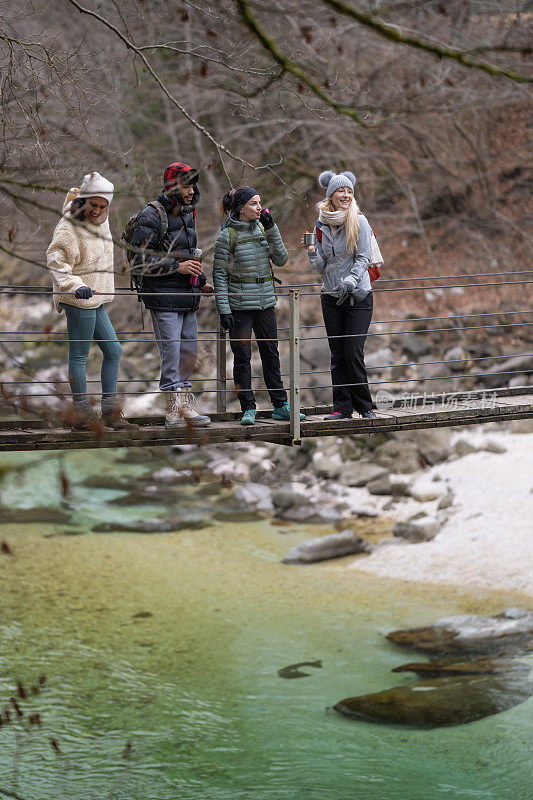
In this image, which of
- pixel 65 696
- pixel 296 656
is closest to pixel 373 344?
pixel 296 656

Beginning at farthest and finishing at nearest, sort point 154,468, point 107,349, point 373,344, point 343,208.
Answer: point 373,344 < point 154,468 < point 343,208 < point 107,349

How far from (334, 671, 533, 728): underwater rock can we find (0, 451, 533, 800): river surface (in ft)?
0.39

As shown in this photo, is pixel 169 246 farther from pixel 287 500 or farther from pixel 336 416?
pixel 287 500

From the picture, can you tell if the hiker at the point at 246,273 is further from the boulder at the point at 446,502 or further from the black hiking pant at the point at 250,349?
the boulder at the point at 446,502

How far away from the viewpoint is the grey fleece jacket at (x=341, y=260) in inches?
202

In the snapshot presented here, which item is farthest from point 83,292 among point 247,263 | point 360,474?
point 360,474

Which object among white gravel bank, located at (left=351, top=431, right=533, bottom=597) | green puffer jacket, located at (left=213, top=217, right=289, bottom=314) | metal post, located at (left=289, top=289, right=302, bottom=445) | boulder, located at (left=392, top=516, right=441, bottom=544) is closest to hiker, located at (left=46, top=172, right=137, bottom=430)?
green puffer jacket, located at (left=213, top=217, right=289, bottom=314)

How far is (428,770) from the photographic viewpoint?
660cm

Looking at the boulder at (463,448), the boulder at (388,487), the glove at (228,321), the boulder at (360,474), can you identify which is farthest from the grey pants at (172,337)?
the boulder at (463,448)

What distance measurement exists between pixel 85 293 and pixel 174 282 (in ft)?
2.04

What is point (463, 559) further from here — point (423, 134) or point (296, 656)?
point (423, 134)

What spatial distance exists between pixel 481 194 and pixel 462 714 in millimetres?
10583

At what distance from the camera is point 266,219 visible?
16.7 ft

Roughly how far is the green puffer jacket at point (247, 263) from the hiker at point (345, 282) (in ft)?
0.71
